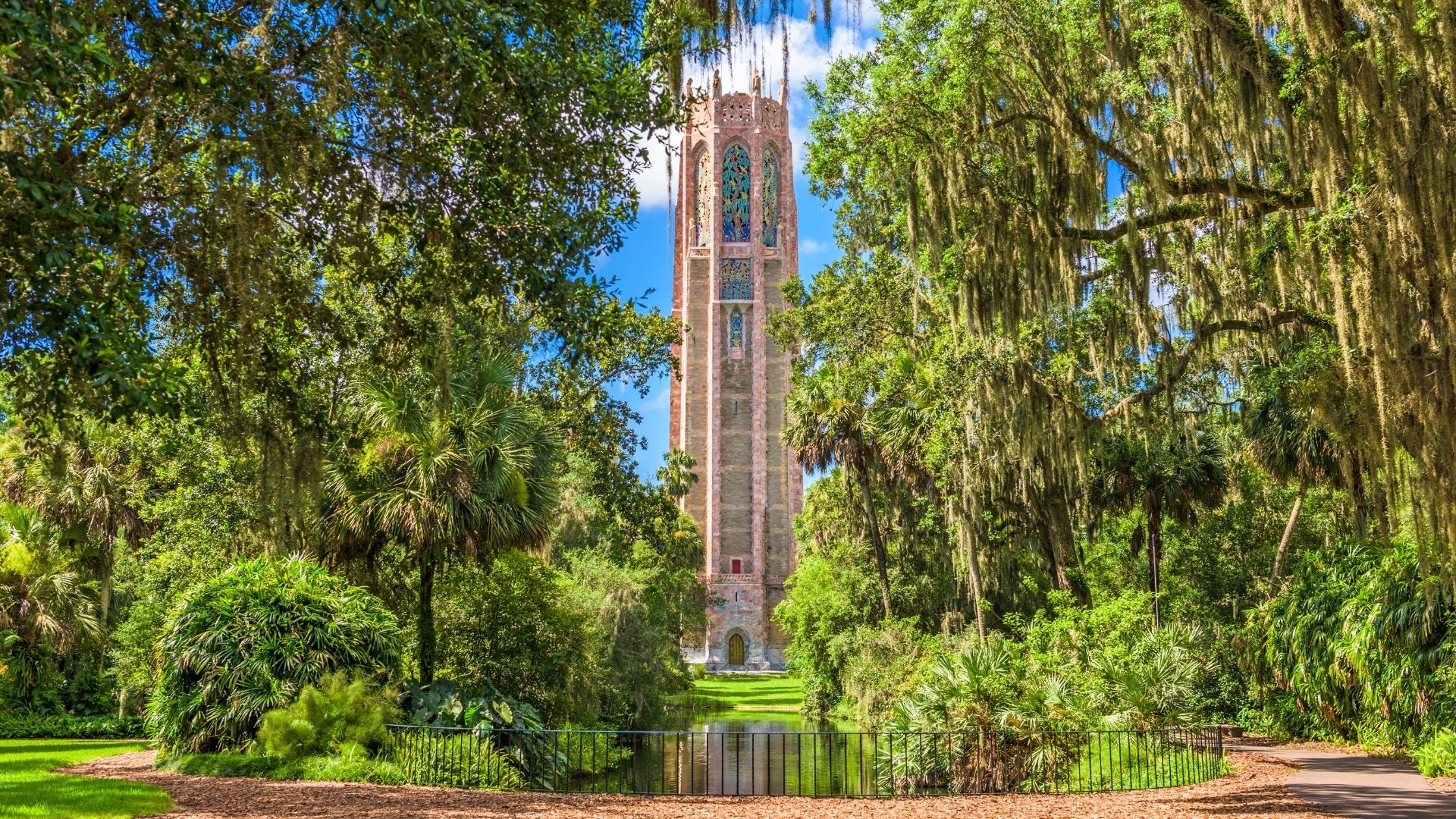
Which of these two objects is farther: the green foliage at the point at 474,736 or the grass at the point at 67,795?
the green foliage at the point at 474,736

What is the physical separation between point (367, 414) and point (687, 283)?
57.2 meters

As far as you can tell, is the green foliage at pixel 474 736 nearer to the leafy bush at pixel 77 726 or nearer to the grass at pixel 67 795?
the grass at pixel 67 795

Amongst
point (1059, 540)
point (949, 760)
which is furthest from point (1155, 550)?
point (949, 760)

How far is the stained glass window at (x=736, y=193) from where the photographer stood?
72.9 m

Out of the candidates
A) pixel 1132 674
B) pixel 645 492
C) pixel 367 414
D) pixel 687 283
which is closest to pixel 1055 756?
pixel 1132 674

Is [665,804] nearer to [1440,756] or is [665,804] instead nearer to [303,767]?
[303,767]

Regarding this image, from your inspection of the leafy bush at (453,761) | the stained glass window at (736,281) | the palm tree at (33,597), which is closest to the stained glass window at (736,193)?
the stained glass window at (736,281)

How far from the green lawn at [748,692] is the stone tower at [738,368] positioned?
5.25 metres

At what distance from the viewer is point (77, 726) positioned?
79.2ft

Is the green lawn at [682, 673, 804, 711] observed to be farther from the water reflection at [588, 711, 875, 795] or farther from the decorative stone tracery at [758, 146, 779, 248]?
the decorative stone tracery at [758, 146, 779, 248]

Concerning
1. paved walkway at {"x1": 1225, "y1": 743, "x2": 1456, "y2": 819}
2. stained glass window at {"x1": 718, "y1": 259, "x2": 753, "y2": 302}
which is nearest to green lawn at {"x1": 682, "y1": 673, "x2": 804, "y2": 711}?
stained glass window at {"x1": 718, "y1": 259, "x2": 753, "y2": 302}

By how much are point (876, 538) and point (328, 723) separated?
18.5 metres

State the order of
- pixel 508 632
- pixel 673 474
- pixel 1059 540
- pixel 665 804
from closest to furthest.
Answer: pixel 665 804 < pixel 508 632 < pixel 1059 540 < pixel 673 474

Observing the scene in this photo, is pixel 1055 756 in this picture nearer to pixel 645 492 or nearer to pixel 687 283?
pixel 645 492
